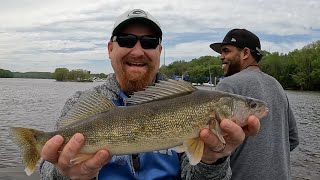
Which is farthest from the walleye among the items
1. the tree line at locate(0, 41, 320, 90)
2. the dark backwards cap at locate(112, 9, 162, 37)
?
the tree line at locate(0, 41, 320, 90)

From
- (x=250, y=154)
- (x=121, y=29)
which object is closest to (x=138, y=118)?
(x=121, y=29)

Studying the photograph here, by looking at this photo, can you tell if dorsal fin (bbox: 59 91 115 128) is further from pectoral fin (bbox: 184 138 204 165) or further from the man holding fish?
pectoral fin (bbox: 184 138 204 165)

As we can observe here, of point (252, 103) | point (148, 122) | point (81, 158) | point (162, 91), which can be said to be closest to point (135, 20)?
point (162, 91)

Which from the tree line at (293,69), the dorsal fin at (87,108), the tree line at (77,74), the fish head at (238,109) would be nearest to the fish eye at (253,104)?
the fish head at (238,109)

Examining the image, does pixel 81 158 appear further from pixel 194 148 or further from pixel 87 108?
pixel 194 148

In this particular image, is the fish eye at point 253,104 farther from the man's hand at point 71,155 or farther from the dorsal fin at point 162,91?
the man's hand at point 71,155

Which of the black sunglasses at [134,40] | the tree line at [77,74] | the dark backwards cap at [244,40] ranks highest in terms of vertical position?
the dark backwards cap at [244,40]
